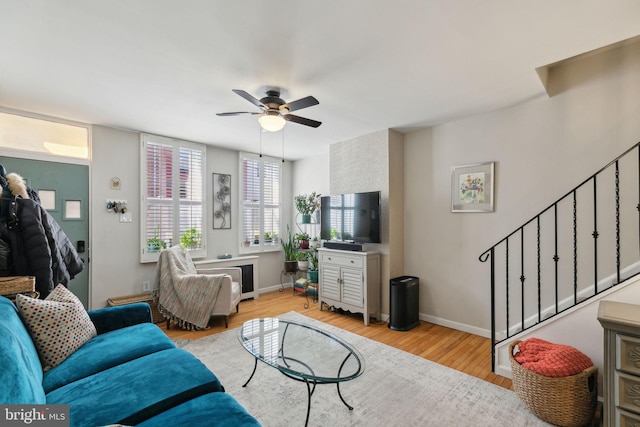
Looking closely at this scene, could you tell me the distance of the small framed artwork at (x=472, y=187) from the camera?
10.6 feet

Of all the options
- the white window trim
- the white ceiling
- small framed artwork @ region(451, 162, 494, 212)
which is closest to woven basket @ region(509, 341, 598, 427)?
small framed artwork @ region(451, 162, 494, 212)

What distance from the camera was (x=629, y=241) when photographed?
238 centimetres

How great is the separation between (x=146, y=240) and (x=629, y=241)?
535 centimetres

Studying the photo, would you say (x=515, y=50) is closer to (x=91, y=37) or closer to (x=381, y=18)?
(x=381, y=18)

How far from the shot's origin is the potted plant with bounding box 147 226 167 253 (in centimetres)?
397

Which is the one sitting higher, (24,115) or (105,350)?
(24,115)

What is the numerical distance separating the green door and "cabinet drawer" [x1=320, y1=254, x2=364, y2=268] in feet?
10.1

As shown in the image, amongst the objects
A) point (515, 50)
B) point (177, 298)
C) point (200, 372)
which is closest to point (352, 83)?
point (515, 50)

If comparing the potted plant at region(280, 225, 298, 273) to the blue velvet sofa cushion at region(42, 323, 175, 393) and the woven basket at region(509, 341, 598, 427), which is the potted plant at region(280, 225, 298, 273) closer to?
the blue velvet sofa cushion at region(42, 323, 175, 393)

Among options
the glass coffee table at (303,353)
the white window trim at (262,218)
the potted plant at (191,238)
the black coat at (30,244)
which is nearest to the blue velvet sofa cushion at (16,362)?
the black coat at (30,244)

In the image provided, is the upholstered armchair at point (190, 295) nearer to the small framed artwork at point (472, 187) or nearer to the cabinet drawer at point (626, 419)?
the small framed artwork at point (472, 187)

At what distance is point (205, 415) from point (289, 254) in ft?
13.6

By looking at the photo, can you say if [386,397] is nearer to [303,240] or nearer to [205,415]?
[205,415]

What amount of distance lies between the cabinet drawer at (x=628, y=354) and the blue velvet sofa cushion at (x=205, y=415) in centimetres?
189
